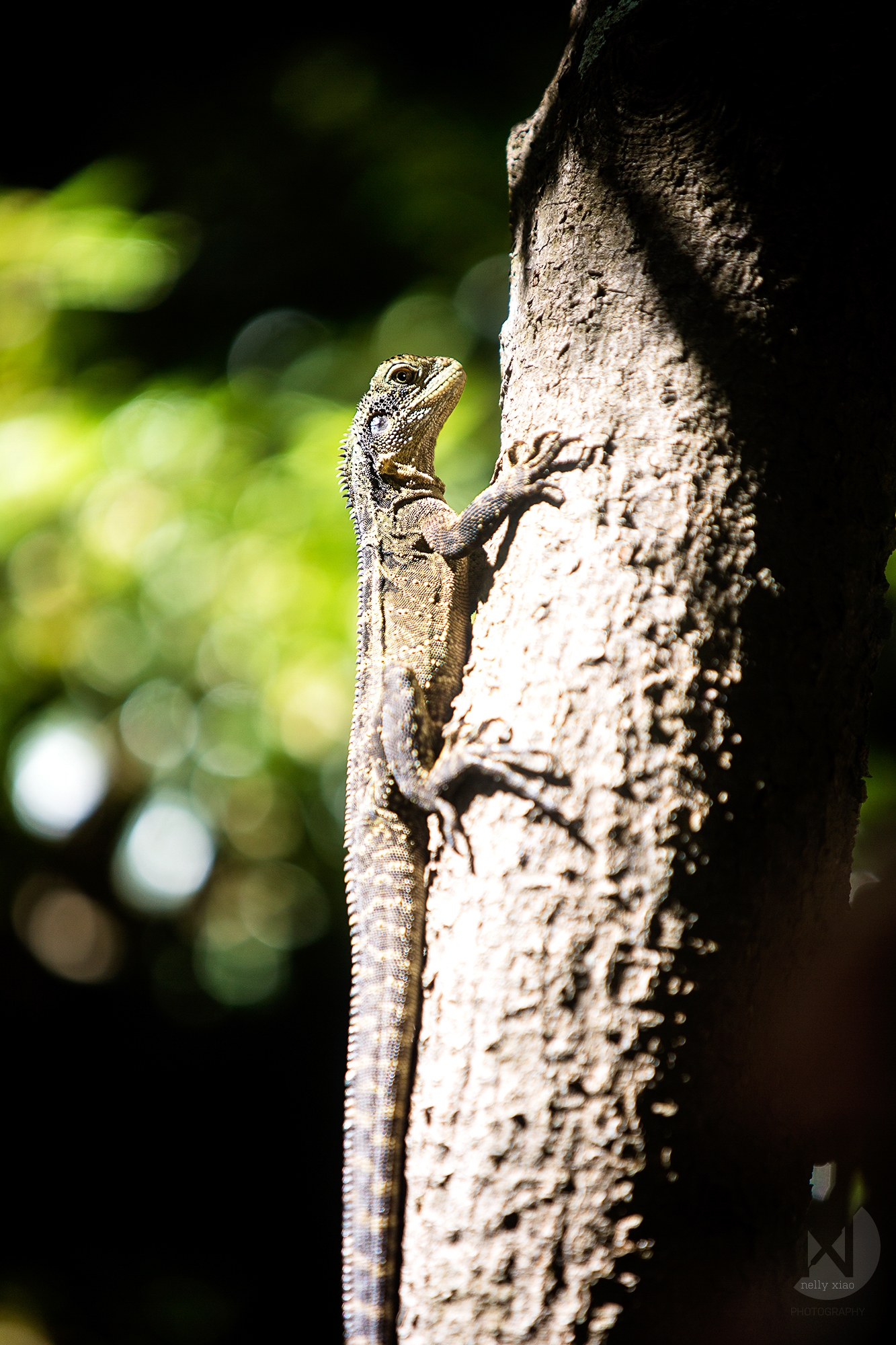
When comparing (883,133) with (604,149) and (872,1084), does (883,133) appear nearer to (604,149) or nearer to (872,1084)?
(604,149)

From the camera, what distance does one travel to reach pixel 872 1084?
5.62ft

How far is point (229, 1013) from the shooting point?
4691 mm

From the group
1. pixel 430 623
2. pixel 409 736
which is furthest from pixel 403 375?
pixel 409 736

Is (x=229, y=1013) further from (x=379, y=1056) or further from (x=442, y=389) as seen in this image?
(x=442, y=389)

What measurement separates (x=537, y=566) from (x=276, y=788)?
99.2 inches

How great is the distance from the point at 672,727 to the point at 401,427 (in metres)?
1.68

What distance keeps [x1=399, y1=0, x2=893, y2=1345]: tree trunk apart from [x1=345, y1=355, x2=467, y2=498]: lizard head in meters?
1.03

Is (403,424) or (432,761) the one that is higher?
(403,424)

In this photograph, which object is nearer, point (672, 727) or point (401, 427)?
point (672, 727)

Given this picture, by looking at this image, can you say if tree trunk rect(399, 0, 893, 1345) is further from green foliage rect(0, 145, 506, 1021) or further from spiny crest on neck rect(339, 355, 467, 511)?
green foliage rect(0, 145, 506, 1021)

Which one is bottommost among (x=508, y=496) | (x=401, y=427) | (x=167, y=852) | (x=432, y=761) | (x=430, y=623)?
(x=167, y=852)

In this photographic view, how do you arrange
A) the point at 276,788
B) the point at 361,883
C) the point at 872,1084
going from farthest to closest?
the point at 276,788
the point at 361,883
the point at 872,1084

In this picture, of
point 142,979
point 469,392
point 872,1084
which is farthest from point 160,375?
point 872,1084

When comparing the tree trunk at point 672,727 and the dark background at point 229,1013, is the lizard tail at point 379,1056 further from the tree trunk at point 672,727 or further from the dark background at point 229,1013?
the dark background at point 229,1013
